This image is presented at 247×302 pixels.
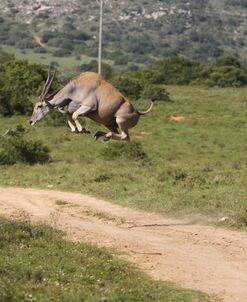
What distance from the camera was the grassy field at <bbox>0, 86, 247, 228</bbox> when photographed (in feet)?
58.8

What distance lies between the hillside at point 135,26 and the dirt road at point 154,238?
10785 centimetres

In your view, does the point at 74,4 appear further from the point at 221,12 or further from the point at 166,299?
the point at 166,299

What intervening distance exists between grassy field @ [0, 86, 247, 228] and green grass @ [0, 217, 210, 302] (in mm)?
4374

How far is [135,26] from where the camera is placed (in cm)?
14375

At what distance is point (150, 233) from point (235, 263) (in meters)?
2.54

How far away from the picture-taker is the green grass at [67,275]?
9.73 meters

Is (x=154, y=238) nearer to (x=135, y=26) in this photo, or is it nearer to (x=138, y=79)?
A: (x=138, y=79)

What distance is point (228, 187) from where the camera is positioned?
1972 centimetres

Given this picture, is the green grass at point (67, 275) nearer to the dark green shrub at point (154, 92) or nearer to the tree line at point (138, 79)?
the tree line at point (138, 79)

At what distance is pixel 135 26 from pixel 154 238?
13172 cm

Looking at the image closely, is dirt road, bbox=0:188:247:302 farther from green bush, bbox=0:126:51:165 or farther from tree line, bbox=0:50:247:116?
green bush, bbox=0:126:51:165

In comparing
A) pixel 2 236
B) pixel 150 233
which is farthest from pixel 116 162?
pixel 2 236

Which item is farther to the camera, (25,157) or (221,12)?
(221,12)

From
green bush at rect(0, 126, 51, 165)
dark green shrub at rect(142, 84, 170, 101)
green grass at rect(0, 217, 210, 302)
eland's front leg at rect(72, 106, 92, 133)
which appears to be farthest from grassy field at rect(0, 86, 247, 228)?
eland's front leg at rect(72, 106, 92, 133)
